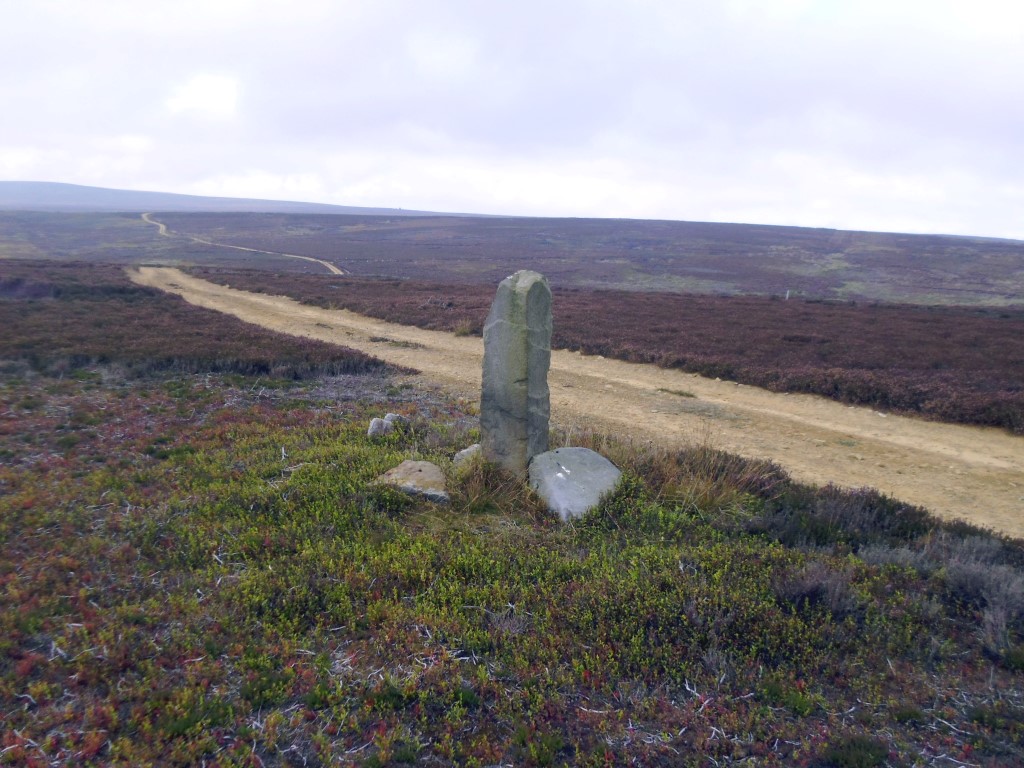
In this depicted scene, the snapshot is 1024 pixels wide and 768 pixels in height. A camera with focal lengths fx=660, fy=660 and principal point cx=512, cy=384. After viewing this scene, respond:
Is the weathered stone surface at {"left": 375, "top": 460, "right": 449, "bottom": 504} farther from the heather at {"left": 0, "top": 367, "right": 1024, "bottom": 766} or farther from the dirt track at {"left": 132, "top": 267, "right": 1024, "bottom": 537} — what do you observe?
the dirt track at {"left": 132, "top": 267, "right": 1024, "bottom": 537}

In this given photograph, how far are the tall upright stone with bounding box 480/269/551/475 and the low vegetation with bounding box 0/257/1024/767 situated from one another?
0.49 m

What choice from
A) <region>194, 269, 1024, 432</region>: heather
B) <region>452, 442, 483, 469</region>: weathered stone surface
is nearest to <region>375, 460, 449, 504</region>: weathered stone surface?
<region>452, 442, 483, 469</region>: weathered stone surface

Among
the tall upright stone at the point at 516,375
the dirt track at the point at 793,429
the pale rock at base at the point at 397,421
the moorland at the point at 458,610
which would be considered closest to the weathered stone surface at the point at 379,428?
the pale rock at base at the point at 397,421

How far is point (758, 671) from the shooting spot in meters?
4.48

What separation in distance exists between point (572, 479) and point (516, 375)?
148 centimetres

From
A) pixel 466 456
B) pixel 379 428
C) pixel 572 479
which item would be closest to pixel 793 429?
pixel 572 479

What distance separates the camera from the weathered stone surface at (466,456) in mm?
7922

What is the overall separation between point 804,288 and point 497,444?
5237cm

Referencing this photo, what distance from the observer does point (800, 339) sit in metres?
20.8

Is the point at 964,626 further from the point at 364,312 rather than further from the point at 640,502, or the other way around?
the point at 364,312

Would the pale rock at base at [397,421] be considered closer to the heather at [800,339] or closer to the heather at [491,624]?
the heather at [491,624]

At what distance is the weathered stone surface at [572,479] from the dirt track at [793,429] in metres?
3.59

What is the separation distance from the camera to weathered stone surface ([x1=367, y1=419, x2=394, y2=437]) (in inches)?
377

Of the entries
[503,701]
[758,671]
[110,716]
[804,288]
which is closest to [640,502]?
[758,671]
